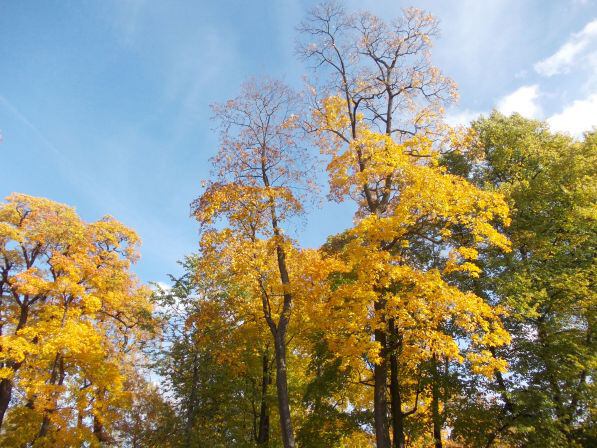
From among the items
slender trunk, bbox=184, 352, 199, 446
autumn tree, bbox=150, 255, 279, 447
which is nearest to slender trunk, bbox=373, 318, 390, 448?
autumn tree, bbox=150, 255, 279, 447

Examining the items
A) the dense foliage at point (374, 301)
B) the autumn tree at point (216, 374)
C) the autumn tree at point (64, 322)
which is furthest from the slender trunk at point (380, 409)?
the autumn tree at point (64, 322)

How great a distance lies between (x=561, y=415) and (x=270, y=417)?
11.8 m

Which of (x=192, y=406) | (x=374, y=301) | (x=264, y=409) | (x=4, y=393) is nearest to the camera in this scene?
(x=374, y=301)

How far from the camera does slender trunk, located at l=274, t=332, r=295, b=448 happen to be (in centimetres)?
1109

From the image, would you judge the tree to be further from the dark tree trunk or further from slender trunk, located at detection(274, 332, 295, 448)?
the dark tree trunk

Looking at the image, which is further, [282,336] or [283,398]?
[282,336]

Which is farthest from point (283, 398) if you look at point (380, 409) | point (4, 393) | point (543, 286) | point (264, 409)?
point (4, 393)

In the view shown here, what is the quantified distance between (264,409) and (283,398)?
636 cm

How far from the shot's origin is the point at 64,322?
15305 millimetres

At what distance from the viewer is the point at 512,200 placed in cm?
1321

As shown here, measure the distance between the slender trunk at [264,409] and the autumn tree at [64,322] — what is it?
5.82 meters

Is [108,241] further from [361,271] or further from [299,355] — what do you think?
[361,271]

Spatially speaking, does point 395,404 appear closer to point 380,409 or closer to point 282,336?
point 380,409

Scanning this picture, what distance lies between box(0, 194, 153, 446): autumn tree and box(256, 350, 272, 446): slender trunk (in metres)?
5.82
